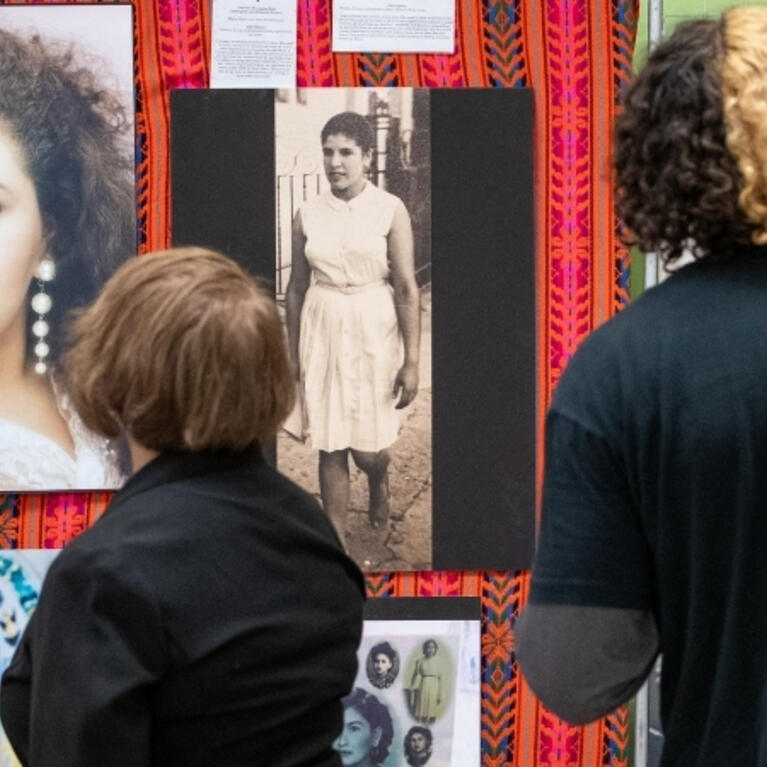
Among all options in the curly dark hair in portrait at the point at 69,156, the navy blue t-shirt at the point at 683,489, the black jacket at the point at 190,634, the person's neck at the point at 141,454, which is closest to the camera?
the navy blue t-shirt at the point at 683,489

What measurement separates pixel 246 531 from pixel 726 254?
0.55 metres

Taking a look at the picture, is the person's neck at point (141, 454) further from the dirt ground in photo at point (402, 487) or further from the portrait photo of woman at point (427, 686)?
the portrait photo of woman at point (427, 686)

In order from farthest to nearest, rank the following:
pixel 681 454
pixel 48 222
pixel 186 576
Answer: pixel 48 222 → pixel 186 576 → pixel 681 454

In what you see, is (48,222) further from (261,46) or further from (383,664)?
(383,664)

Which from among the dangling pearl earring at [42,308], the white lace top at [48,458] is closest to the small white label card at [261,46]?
the dangling pearl earring at [42,308]

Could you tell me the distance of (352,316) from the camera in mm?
2373

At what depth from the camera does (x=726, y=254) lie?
1110mm

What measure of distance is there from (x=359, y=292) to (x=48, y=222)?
0.57m

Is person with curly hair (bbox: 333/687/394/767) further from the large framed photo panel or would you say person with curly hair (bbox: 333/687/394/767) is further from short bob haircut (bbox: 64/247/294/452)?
short bob haircut (bbox: 64/247/294/452)

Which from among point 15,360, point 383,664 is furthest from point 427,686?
point 15,360

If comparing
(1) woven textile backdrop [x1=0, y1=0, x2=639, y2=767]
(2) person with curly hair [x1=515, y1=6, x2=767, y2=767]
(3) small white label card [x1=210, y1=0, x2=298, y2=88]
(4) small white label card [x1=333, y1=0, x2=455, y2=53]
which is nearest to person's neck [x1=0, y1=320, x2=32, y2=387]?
(1) woven textile backdrop [x1=0, y1=0, x2=639, y2=767]

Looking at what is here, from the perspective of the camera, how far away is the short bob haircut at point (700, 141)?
3.56 feet

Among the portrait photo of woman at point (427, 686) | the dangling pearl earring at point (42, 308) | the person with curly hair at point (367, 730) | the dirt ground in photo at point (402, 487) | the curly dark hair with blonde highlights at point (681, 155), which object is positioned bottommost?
the person with curly hair at point (367, 730)

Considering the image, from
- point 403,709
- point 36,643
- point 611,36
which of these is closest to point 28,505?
point 403,709
